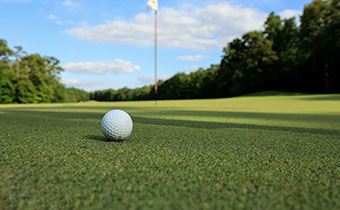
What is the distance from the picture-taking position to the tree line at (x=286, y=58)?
29.9 meters

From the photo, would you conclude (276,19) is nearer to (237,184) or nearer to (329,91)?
(329,91)

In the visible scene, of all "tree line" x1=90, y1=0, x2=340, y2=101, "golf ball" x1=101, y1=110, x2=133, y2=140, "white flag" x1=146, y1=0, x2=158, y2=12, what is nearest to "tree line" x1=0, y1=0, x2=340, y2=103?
"tree line" x1=90, y1=0, x2=340, y2=101

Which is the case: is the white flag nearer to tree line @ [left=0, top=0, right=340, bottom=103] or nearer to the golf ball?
tree line @ [left=0, top=0, right=340, bottom=103]

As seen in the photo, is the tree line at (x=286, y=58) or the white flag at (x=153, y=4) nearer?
the white flag at (x=153, y=4)

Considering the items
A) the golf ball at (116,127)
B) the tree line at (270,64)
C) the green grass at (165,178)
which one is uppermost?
the tree line at (270,64)

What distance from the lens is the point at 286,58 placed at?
3594 centimetres

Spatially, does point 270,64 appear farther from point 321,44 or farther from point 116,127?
point 116,127

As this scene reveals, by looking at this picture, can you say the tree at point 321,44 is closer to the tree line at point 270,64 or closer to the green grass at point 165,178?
the tree line at point 270,64

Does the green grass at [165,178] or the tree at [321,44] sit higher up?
the tree at [321,44]

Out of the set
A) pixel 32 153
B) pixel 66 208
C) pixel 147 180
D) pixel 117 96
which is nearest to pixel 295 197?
pixel 147 180

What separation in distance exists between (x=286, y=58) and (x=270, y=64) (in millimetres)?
2507

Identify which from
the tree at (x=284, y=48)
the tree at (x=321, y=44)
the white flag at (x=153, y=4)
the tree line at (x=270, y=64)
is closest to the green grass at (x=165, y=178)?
the white flag at (x=153, y=4)

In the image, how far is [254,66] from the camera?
3816cm

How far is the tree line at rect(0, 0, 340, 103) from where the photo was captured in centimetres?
3022
